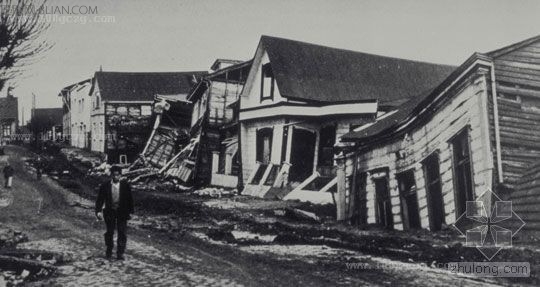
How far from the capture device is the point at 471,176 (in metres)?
A: 10.4

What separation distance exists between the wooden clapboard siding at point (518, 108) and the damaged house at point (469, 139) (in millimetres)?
18

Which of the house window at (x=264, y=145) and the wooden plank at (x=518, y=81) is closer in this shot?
the wooden plank at (x=518, y=81)

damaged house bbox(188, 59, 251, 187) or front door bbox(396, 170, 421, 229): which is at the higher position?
damaged house bbox(188, 59, 251, 187)

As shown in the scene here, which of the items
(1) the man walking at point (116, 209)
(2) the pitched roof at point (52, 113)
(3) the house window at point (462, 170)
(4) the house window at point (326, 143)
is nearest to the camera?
(1) the man walking at point (116, 209)

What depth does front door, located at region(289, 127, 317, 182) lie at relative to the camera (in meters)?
22.6

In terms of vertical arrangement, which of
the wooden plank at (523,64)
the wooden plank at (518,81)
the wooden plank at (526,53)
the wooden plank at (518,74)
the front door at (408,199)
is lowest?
the front door at (408,199)

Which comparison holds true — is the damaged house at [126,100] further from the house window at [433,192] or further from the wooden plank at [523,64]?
the wooden plank at [523,64]

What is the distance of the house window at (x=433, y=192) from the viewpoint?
39.4 ft

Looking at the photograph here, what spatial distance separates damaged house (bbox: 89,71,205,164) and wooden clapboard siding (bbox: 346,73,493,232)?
29007 millimetres

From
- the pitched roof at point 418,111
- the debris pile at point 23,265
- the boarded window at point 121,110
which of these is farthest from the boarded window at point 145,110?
the debris pile at point 23,265

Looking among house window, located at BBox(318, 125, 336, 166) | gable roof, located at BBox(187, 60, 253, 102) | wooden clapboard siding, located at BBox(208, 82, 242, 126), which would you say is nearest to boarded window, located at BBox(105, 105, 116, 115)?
gable roof, located at BBox(187, 60, 253, 102)

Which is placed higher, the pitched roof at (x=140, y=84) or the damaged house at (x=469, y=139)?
the pitched roof at (x=140, y=84)

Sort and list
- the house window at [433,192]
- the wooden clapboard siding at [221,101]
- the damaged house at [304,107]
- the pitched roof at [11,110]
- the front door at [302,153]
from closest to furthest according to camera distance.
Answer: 1. the house window at [433,192]
2. the damaged house at [304,107]
3. the front door at [302,153]
4. the wooden clapboard siding at [221,101]
5. the pitched roof at [11,110]

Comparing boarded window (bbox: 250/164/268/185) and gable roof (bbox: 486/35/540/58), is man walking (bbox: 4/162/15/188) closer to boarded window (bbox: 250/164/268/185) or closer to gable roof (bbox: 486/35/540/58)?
boarded window (bbox: 250/164/268/185)
